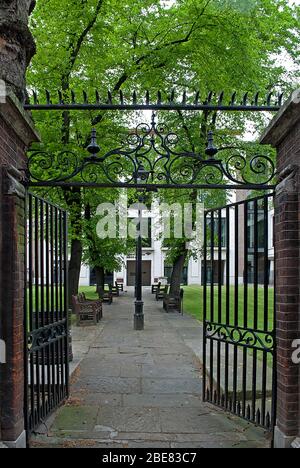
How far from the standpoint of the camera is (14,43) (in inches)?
191

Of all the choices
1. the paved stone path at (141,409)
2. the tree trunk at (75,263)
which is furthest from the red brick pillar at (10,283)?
the tree trunk at (75,263)

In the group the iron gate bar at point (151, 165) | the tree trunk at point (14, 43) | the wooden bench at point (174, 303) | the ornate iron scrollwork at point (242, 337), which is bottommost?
the wooden bench at point (174, 303)

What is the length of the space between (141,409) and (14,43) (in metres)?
4.69

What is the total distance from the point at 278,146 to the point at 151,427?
3.50 meters

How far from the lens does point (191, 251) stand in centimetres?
2317

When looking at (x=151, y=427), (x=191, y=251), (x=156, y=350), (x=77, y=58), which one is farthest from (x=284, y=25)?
(x=151, y=427)

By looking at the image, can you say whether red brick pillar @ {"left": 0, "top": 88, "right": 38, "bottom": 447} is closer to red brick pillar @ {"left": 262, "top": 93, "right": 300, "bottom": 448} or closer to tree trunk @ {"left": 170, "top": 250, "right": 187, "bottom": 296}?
red brick pillar @ {"left": 262, "top": 93, "right": 300, "bottom": 448}

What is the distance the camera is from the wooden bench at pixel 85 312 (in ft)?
48.3

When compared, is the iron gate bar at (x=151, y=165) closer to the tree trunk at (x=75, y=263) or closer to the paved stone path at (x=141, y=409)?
the paved stone path at (x=141, y=409)

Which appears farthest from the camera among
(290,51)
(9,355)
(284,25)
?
(290,51)

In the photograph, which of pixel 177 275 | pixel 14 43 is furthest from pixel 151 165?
pixel 177 275

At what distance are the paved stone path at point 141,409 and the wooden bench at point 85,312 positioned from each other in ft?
12.9

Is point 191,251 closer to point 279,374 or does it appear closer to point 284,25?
point 284,25

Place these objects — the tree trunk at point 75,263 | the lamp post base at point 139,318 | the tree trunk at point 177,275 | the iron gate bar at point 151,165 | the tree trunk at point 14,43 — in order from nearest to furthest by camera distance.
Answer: the tree trunk at point 14,43, the iron gate bar at point 151,165, the lamp post base at point 139,318, the tree trunk at point 75,263, the tree trunk at point 177,275
